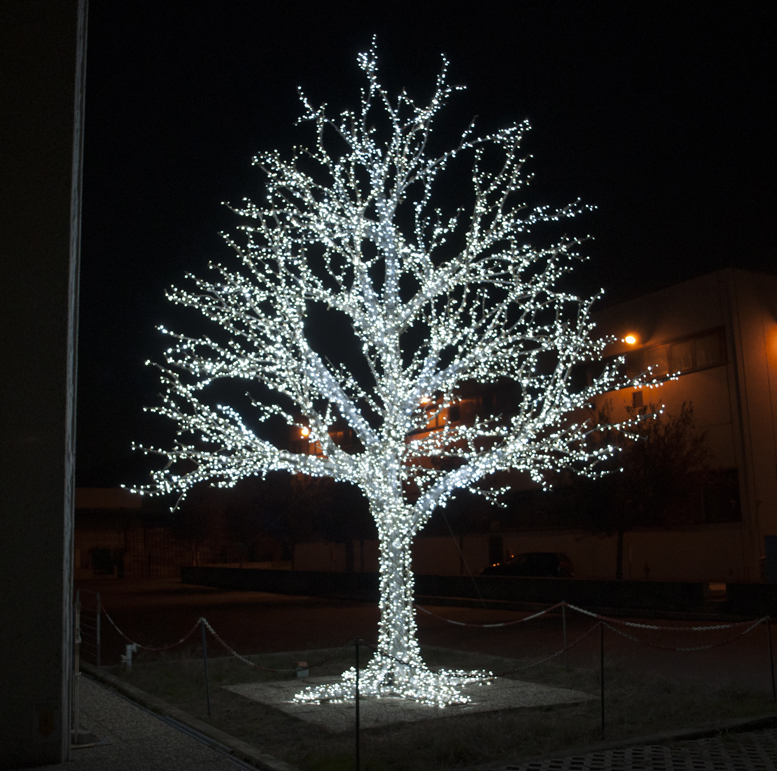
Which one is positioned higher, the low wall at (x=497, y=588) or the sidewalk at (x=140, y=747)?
the sidewalk at (x=140, y=747)

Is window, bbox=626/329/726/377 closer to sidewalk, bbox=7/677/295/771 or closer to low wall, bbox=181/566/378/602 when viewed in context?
low wall, bbox=181/566/378/602

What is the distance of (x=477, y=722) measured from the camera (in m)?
8.42

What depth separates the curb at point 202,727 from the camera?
7.18 m

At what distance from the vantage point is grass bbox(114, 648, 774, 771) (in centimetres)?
735

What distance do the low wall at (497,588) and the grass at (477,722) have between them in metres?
8.68

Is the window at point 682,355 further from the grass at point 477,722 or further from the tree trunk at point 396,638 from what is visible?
the tree trunk at point 396,638

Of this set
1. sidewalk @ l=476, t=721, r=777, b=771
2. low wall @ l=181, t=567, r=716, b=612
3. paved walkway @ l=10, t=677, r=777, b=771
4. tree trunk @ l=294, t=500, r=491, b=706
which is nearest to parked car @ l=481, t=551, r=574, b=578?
low wall @ l=181, t=567, r=716, b=612

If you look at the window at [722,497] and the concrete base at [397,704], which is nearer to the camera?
the concrete base at [397,704]

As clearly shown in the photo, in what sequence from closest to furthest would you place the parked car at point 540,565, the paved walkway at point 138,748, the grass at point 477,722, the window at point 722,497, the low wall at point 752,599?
1. the paved walkway at point 138,748
2. the grass at point 477,722
3. the low wall at point 752,599
4. the window at point 722,497
5. the parked car at point 540,565

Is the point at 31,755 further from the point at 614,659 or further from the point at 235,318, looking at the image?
the point at 614,659

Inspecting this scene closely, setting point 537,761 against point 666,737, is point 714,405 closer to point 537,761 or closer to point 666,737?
point 666,737

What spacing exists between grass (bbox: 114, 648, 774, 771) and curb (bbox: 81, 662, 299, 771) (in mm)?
162

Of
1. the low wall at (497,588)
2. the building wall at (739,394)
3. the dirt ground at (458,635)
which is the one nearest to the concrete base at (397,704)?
the dirt ground at (458,635)

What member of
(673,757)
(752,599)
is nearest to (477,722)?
(673,757)
